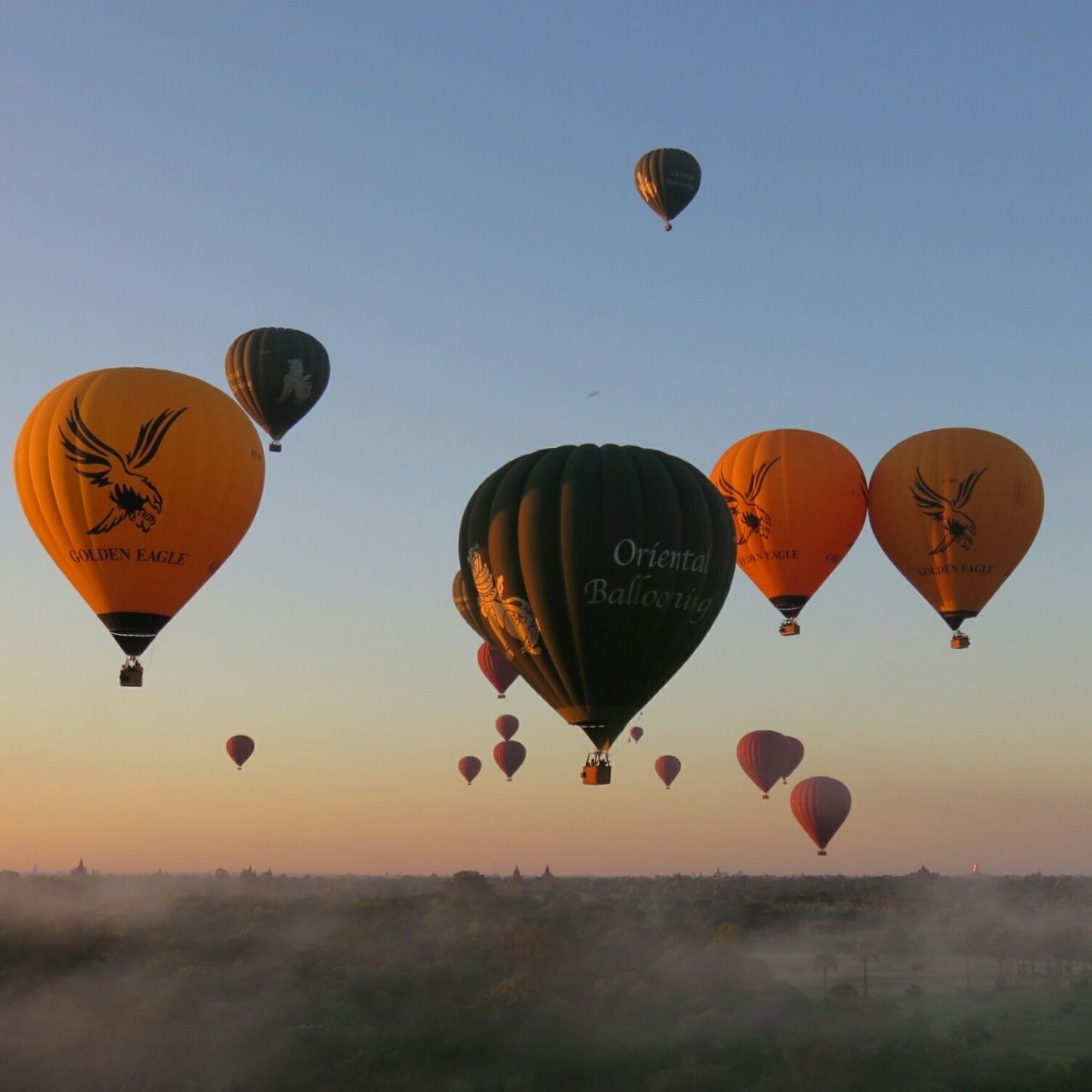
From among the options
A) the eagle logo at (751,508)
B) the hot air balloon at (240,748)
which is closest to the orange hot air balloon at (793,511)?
the eagle logo at (751,508)

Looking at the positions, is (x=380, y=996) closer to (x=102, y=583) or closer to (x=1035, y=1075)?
(x=1035, y=1075)

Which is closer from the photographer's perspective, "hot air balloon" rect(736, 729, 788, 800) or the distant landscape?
"hot air balloon" rect(736, 729, 788, 800)

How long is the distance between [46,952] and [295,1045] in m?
24.9

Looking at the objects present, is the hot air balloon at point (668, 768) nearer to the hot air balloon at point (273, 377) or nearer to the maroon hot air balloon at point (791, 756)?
the maroon hot air balloon at point (791, 756)

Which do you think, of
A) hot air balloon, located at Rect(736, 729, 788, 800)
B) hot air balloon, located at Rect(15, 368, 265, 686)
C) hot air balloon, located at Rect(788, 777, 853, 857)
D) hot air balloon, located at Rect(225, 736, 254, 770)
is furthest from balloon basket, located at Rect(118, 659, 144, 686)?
hot air balloon, located at Rect(225, 736, 254, 770)

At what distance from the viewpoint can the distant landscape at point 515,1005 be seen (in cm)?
5753

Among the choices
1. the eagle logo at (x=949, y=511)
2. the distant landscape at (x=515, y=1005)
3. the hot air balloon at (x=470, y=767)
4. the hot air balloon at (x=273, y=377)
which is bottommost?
the distant landscape at (x=515, y=1005)

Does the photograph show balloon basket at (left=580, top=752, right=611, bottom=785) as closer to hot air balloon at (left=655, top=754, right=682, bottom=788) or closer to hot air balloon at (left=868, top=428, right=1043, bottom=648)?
hot air balloon at (left=868, top=428, right=1043, bottom=648)

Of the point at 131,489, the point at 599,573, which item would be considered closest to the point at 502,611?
the point at 599,573

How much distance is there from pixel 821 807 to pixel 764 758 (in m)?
4.34

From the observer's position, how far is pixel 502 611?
22.9m

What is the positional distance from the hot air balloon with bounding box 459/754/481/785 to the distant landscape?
10.8m

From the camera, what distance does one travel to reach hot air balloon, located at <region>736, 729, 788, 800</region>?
47.3 m

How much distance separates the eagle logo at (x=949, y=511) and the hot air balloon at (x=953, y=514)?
2cm
